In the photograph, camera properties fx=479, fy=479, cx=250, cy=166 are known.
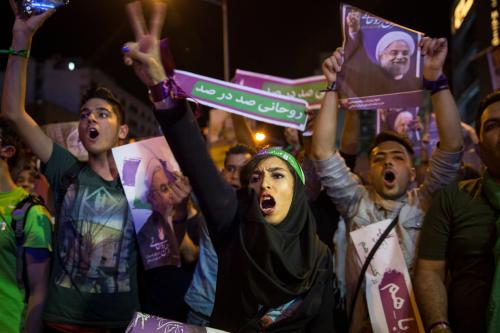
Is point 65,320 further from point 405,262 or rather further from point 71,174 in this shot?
point 405,262

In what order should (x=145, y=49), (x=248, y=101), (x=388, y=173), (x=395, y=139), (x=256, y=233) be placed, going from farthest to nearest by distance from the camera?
(x=248, y=101) < (x=395, y=139) < (x=388, y=173) < (x=256, y=233) < (x=145, y=49)

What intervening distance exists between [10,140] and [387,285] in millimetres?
2698

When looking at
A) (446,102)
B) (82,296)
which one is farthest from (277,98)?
(82,296)

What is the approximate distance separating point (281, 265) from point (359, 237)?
3.97ft

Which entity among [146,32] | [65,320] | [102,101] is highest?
[102,101]

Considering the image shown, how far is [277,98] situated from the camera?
4258 mm

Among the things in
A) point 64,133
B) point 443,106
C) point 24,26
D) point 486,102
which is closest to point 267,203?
point 443,106

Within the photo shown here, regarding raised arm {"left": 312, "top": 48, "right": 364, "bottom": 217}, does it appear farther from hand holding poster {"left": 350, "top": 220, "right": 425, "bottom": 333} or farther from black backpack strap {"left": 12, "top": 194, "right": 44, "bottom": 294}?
black backpack strap {"left": 12, "top": 194, "right": 44, "bottom": 294}

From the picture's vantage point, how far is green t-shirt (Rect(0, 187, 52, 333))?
295 cm

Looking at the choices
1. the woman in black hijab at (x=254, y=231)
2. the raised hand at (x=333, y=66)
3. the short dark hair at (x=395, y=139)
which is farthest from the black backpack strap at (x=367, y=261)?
the raised hand at (x=333, y=66)

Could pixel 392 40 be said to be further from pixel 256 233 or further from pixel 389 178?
pixel 256 233

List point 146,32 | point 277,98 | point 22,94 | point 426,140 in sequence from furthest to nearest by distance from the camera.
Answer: point 426,140 < point 277,98 < point 22,94 < point 146,32

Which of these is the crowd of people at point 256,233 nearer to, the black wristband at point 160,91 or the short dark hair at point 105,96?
the short dark hair at point 105,96

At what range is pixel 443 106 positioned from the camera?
3.03m
